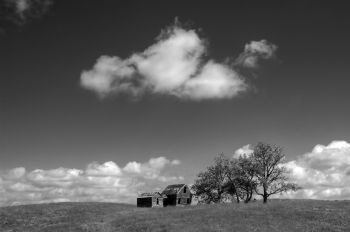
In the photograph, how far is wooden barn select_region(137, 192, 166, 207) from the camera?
294ft

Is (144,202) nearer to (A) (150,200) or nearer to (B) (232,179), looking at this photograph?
(A) (150,200)

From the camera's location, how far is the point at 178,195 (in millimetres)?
96375

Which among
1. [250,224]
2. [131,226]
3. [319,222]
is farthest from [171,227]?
[319,222]

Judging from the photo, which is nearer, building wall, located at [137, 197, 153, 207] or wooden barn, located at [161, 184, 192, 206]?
building wall, located at [137, 197, 153, 207]

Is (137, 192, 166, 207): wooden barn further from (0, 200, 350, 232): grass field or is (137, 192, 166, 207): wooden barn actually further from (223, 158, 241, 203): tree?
(0, 200, 350, 232): grass field

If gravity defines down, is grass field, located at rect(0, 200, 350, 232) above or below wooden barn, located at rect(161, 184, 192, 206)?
below

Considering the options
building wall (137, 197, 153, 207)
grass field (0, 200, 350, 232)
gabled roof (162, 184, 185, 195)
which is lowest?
grass field (0, 200, 350, 232)

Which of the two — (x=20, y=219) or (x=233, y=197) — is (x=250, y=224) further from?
(x=233, y=197)

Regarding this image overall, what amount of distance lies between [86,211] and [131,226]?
23.3m

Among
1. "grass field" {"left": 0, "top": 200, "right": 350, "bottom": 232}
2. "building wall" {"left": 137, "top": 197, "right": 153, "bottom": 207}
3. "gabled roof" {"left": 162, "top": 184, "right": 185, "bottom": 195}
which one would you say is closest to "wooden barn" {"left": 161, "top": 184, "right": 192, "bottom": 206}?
"gabled roof" {"left": 162, "top": 184, "right": 185, "bottom": 195}

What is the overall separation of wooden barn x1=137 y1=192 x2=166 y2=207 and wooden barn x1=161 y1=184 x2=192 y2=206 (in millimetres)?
4150

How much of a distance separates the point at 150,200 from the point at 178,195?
9.20m

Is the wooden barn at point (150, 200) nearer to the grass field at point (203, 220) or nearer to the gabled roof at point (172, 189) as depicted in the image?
the gabled roof at point (172, 189)

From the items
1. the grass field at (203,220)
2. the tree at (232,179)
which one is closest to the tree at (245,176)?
the tree at (232,179)
